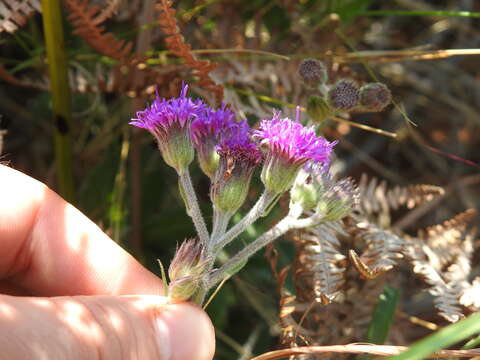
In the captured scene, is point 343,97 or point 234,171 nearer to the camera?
point 234,171

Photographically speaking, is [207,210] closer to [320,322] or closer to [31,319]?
[320,322]

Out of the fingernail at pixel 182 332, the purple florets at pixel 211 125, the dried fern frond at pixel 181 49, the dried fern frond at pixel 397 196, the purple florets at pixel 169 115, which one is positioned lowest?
the dried fern frond at pixel 397 196

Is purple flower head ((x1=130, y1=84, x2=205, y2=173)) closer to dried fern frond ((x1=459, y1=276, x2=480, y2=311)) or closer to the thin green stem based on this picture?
the thin green stem

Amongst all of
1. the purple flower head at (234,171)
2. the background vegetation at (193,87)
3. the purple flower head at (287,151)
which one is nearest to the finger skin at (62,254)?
the background vegetation at (193,87)

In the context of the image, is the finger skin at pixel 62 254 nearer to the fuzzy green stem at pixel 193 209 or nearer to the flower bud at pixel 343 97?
the fuzzy green stem at pixel 193 209

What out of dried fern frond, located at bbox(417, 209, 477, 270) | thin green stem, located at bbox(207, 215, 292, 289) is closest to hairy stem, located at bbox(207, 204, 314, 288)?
thin green stem, located at bbox(207, 215, 292, 289)

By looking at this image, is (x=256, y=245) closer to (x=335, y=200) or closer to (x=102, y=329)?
(x=335, y=200)

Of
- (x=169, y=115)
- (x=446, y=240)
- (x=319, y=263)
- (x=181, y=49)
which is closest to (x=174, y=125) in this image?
(x=169, y=115)
